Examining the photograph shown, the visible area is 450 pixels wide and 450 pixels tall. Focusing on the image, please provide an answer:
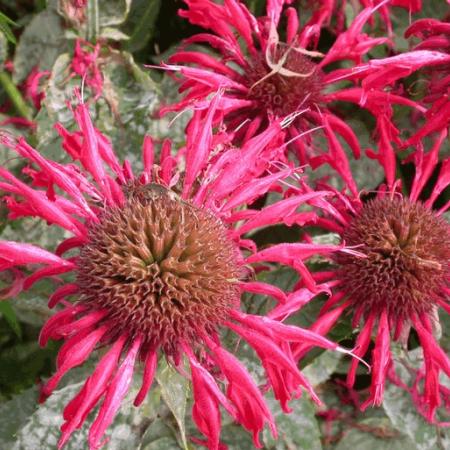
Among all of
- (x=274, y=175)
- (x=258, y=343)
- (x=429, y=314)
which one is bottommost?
(x=429, y=314)

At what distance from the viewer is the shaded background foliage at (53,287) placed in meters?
0.97

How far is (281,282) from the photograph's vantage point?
1.02 m

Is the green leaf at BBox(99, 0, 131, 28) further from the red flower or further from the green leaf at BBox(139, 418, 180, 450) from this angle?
the green leaf at BBox(139, 418, 180, 450)

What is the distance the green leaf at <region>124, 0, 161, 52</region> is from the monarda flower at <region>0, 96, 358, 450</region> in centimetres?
56

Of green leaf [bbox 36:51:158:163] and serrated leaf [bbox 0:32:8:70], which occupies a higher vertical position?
serrated leaf [bbox 0:32:8:70]

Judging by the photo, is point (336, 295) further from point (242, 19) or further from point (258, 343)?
point (242, 19)

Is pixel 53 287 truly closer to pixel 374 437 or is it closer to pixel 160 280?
pixel 160 280

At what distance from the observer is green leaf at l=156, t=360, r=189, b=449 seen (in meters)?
0.76

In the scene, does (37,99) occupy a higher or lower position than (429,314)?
higher

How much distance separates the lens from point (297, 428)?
104 cm

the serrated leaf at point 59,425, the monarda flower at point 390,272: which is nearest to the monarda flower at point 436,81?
the monarda flower at point 390,272

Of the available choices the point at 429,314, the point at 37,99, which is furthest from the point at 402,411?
the point at 37,99

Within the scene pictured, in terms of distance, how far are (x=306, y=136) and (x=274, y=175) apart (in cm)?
24

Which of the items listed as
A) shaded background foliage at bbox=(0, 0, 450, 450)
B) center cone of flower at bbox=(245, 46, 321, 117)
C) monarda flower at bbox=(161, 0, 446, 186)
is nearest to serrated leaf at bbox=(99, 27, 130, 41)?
shaded background foliage at bbox=(0, 0, 450, 450)
